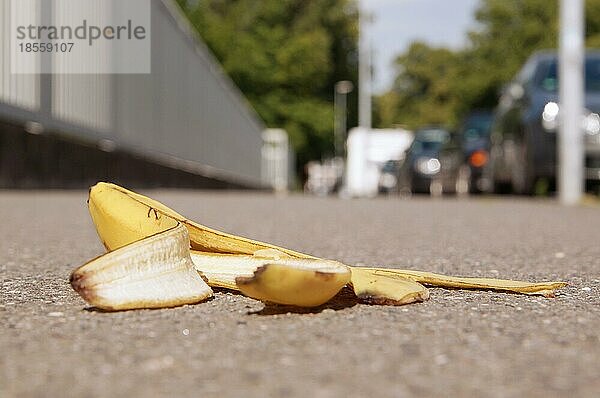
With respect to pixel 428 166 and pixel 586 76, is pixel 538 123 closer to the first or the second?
pixel 586 76

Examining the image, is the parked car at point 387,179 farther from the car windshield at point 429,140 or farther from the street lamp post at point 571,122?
the street lamp post at point 571,122

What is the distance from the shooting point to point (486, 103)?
5806cm

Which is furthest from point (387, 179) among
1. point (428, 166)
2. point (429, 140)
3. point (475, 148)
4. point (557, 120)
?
point (557, 120)

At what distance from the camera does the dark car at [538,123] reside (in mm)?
12789

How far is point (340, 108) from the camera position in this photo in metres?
68.1

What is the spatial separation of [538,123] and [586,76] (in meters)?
1.55

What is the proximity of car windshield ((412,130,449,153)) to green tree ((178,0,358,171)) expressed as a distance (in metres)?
28.7

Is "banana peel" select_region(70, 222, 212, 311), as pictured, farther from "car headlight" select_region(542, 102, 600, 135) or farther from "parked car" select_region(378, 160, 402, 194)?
"parked car" select_region(378, 160, 402, 194)

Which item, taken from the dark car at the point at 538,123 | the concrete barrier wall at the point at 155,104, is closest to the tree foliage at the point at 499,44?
the concrete barrier wall at the point at 155,104

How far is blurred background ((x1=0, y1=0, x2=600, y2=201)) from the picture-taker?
1079cm

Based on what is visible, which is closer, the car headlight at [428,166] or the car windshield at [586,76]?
the car windshield at [586,76]

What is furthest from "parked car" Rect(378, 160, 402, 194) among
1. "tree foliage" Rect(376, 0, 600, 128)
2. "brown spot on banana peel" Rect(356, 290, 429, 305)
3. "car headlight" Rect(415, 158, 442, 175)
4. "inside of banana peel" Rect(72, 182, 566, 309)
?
"brown spot on banana peel" Rect(356, 290, 429, 305)

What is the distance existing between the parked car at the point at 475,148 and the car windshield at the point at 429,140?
112cm

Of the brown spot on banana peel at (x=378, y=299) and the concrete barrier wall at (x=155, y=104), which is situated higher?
the concrete barrier wall at (x=155, y=104)
